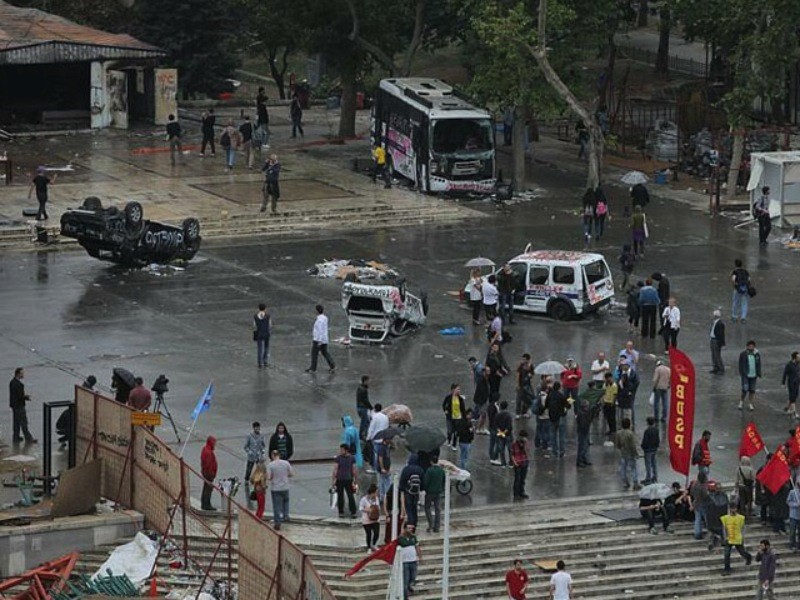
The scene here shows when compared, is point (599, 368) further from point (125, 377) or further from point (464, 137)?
point (464, 137)

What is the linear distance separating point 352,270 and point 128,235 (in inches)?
202

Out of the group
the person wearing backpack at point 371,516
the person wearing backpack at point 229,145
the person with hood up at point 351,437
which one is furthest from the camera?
the person wearing backpack at point 229,145

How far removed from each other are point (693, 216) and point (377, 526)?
27158 mm

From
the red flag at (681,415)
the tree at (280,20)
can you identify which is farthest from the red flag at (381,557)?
the tree at (280,20)

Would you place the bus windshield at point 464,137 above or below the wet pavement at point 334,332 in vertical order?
above

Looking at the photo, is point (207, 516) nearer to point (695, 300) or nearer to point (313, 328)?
point (313, 328)

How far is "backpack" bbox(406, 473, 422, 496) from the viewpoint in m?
32.1

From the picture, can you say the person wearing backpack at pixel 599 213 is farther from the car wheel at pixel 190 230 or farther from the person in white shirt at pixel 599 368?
the person in white shirt at pixel 599 368

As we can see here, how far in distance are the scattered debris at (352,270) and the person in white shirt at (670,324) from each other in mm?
5604

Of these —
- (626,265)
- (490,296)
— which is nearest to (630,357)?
(490,296)

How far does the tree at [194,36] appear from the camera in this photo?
248ft

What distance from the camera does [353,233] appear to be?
54.4m

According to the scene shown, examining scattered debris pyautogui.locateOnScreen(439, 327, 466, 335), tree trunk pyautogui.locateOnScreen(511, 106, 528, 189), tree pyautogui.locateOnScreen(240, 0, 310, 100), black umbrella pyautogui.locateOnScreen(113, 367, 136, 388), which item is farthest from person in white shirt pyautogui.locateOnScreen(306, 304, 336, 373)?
tree pyautogui.locateOnScreen(240, 0, 310, 100)

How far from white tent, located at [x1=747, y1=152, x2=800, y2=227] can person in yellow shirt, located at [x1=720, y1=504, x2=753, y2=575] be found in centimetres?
2427
